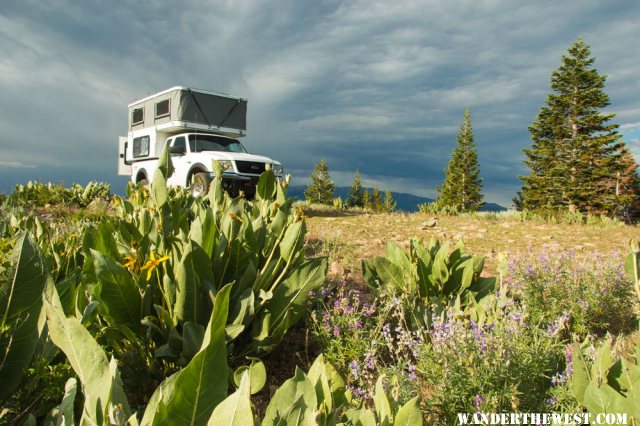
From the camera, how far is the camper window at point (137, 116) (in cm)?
1636

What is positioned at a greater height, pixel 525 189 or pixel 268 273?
pixel 525 189

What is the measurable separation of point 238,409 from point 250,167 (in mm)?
11691

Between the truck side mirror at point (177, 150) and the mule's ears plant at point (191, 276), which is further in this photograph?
the truck side mirror at point (177, 150)

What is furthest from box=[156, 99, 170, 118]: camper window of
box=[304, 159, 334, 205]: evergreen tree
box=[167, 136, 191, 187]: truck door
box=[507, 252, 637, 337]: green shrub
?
box=[304, 159, 334, 205]: evergreen tree

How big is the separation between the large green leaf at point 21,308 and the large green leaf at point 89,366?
0.21 meters

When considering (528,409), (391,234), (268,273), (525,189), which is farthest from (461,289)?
(525,189)

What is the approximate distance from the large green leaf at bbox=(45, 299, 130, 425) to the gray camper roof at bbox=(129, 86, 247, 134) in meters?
13.7

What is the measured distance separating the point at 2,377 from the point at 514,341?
6.66 ft

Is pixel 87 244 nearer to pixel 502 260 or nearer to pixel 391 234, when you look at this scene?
pixel 502 260

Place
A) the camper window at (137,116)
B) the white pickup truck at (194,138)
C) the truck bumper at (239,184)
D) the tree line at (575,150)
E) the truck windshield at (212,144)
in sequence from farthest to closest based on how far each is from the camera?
the tree line at (575,150) < the camper window at (137,116) < the truck windshield at (212,144) < the white pickup truck at (194,138) < the truck bumper at (239,184)

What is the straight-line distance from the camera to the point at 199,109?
46.2 feet

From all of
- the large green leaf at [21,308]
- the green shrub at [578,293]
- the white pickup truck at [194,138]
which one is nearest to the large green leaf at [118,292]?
the large green leaf at [21,308]

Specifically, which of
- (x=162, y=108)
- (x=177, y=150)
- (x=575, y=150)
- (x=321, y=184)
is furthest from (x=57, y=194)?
(x=321, y=184)

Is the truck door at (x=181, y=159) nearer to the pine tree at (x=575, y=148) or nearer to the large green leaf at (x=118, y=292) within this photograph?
the large green leaf at (x=118, y=292)
